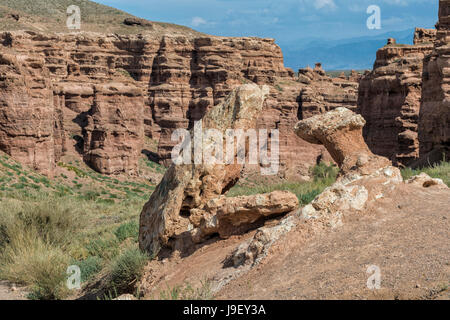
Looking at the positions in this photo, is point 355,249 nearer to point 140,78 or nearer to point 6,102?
point 6,102

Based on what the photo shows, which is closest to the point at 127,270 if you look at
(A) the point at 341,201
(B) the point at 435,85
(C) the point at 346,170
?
(A) the point at 341,201

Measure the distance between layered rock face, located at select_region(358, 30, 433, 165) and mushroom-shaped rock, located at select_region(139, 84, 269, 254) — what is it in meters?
27.9

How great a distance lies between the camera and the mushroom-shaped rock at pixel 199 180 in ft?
25.1

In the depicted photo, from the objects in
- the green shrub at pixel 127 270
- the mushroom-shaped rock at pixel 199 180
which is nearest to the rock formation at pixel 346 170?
the mushroom-shaped rock at pixel 199 180

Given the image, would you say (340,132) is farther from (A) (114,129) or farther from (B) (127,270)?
(A) (114,129)

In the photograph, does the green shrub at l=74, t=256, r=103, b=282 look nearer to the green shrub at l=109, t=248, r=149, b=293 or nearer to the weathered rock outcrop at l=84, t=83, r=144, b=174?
the green shrub at l=109, t=248, r=149, b=293

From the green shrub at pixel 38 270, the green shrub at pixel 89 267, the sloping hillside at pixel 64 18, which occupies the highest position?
the sloping hillside at pixel 64 18

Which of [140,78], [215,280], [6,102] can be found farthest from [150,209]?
[140,78]

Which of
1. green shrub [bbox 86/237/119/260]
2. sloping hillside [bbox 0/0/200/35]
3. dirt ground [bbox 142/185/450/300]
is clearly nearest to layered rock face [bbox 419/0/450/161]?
green shrub [bbox 86/237/119/260]

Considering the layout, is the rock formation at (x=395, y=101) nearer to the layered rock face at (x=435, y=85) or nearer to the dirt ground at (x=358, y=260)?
the layered rock face at (x=435, y=85)

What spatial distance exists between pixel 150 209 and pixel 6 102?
2264 centimetres

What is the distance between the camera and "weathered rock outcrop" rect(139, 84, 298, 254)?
689cm

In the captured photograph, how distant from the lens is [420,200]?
6234 millimetres

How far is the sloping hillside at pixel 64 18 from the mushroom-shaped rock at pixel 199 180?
55.6 metres
